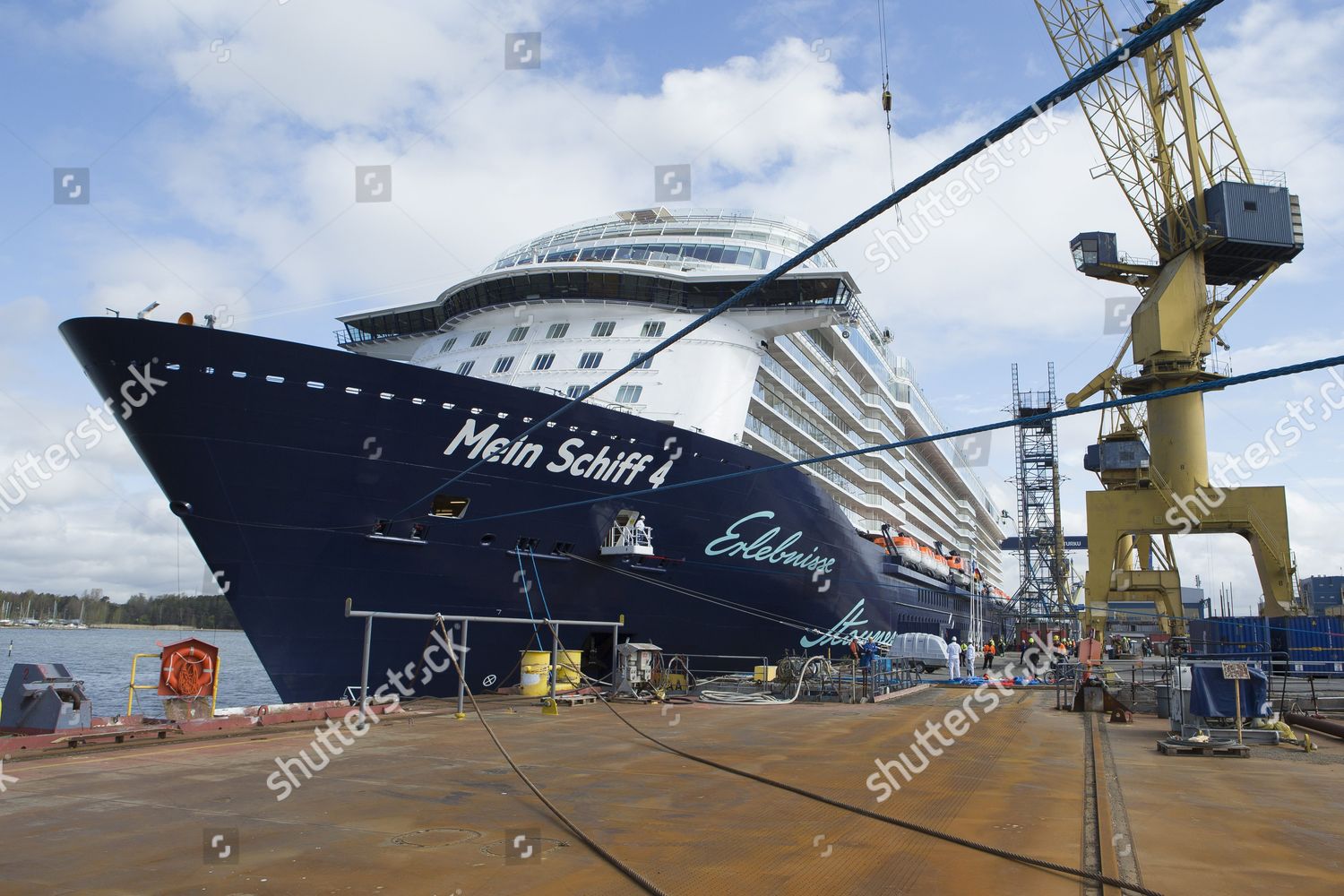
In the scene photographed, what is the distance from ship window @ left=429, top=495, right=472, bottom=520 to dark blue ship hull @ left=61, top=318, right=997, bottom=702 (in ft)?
0.54

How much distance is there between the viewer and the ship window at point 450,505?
12.9m

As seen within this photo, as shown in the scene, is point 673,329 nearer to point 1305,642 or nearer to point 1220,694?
point 1220,694

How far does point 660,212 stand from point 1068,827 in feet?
75.4

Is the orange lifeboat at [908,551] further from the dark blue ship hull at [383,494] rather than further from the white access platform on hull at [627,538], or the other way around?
the white access platform on hull at [627,538]

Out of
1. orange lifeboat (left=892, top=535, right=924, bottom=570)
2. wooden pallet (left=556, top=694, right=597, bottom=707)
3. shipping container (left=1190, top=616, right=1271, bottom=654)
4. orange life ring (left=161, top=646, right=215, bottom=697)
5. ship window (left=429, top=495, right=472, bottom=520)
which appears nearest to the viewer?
orange life ring (left=161, top=646, right=215, bottom=697)

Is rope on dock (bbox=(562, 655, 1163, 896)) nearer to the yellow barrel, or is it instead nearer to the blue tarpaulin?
the blue tarpaulin

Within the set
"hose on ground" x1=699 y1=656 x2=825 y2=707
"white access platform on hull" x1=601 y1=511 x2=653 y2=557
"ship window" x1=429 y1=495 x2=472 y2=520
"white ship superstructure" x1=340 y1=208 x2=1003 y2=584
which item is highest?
"white ship superstructure" x1=340 y1=208 x2=1003 y2=584

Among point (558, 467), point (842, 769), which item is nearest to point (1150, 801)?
point (842, 769)

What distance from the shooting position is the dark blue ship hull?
36.7 feet

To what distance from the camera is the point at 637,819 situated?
16.6 feet

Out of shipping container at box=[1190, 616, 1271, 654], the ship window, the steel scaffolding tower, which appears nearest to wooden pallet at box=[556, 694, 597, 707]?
the ship window

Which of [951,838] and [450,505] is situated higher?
[450,505]

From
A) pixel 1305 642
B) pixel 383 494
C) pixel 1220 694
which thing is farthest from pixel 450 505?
pixel 1305 642

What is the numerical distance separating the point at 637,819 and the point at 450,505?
868cm
